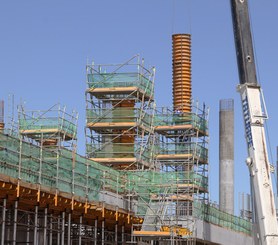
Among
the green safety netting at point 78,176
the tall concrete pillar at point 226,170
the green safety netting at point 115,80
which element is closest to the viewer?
the green safety netting at point 78,176

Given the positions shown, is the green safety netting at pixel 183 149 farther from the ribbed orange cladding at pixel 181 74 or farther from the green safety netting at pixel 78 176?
the green safety netting at pixel 78 176

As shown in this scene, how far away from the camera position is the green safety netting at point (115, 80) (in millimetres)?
64312

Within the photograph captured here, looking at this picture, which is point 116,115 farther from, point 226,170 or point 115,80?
point 226,170

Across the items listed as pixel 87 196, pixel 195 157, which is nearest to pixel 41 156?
pixel 87 196

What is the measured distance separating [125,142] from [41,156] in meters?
27.0

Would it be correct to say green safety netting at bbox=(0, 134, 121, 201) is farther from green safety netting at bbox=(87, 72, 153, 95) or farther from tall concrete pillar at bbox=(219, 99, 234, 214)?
tall concrete pillar at bbox=(219, 99, 234, 214)

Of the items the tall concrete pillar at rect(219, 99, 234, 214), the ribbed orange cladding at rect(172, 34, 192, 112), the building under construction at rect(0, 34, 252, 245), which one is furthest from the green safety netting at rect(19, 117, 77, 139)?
the tall concrete pillar at rect(219, 99, 234, 214)

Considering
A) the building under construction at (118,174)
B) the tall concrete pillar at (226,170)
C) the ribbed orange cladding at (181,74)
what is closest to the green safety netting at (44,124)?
the building under construction at (118,174)

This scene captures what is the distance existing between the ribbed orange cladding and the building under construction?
0.31ft

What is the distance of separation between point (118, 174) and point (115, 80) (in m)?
13.7

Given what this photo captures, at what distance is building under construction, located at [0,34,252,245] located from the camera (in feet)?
126

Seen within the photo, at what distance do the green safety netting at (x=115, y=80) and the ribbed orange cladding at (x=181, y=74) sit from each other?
930cm

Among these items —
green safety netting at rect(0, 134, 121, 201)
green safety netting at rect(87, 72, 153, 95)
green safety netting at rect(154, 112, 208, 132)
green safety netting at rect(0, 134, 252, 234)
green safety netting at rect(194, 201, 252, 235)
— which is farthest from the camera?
green safety netting at rect(154, 112, 208, 132)

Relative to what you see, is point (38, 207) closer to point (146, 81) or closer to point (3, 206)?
point (3, 206)
